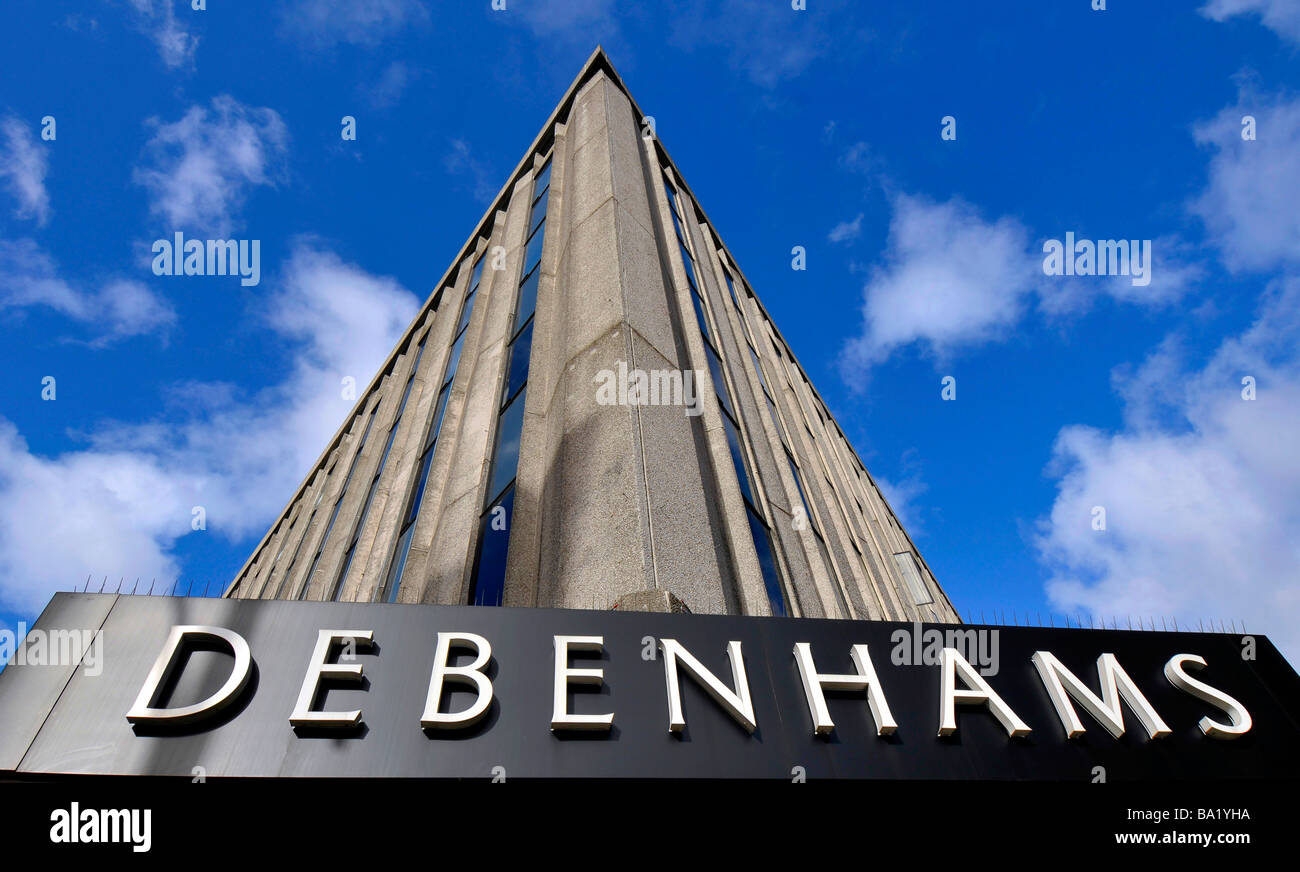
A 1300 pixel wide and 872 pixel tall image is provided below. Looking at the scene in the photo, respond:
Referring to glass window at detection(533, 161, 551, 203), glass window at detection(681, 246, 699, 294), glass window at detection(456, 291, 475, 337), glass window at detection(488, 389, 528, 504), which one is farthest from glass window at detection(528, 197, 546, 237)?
glass window at detection(488, 389, 528, 504)

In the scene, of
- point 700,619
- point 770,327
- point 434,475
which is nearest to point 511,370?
point 434,475

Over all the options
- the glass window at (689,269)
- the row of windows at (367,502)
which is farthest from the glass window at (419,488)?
the glass window at (689,269)

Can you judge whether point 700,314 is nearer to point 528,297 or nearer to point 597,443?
point 528,297

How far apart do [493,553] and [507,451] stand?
196 centimetres

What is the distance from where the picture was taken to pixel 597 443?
26.3 feet

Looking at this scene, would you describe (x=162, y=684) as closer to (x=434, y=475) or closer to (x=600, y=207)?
(x=434, y=475)

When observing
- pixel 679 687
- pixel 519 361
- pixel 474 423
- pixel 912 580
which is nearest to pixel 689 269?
pixel 519 361

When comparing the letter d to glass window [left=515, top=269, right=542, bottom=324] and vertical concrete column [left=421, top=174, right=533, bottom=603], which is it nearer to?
vertical concrete column [left=421, top=174, right=533, bottom=603]

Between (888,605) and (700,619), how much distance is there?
1384 centimetres

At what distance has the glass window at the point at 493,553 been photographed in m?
8.13

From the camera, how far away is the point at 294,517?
1130 inches

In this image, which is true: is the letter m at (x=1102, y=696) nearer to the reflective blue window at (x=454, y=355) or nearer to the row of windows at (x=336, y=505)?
the reflective blue window at (x=454, y=355)

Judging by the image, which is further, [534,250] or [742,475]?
[534,250]

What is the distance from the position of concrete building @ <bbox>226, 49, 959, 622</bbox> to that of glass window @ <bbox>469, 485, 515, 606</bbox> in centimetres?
3
